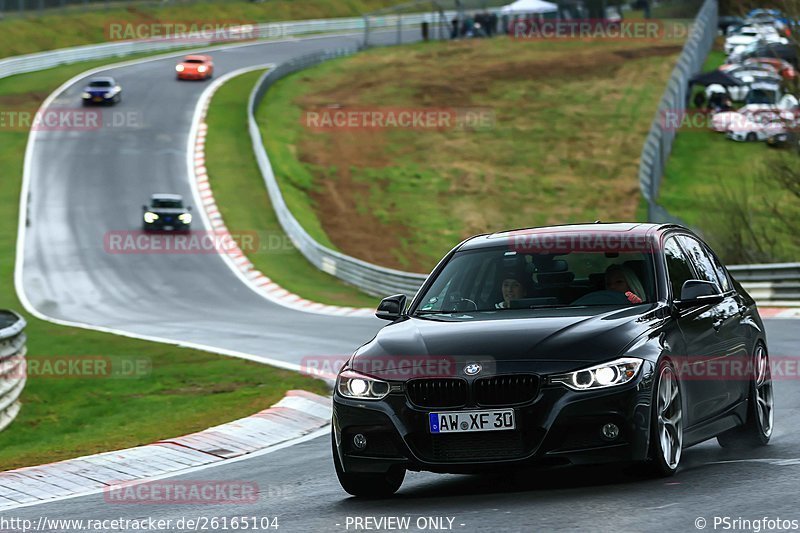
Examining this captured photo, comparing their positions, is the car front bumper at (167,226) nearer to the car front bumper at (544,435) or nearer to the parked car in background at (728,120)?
the parked car in background at (728,120)

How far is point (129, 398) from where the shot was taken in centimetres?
1692

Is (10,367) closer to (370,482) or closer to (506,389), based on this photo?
(370,482)

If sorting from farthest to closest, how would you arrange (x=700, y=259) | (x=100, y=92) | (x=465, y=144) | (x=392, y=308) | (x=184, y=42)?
(x=184, y=42) < (x=100, y=92) < (x=465, y=144) < (x=700, y=259) < (x=392, y=308)

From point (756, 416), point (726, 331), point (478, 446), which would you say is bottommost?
point (756, 416)

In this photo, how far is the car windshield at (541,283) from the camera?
8.45 meters

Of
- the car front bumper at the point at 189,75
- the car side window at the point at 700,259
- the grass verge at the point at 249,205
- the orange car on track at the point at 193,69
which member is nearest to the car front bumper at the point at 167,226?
the grass verge at the point at 249,205

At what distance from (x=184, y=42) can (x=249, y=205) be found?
37723mm

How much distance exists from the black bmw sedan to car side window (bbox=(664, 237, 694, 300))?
0.02m

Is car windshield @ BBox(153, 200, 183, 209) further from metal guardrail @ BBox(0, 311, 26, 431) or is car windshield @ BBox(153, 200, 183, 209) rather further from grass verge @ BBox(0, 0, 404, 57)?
grass verge @ BBox(0, 0, 404, 57)

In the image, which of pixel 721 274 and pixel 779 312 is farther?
pixel 779 312

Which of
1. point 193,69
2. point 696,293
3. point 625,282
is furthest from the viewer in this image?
point 193,69

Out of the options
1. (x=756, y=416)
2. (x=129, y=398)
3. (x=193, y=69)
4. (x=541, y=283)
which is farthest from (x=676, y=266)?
(x=193, y=69)

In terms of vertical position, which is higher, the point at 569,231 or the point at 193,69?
the point at 569,231

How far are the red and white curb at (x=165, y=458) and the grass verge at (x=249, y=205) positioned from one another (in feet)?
56.8
